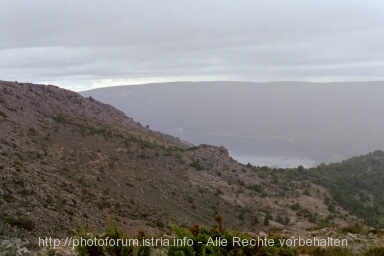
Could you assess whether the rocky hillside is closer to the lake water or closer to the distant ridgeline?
the distant ridgeline

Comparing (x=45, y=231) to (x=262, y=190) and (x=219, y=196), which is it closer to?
(x=219, y=196)

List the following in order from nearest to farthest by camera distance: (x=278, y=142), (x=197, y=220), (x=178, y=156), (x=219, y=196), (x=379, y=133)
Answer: (x=197, y=220) < (x=219, y=196) < (x=178, y=156) < (x=379, y=133) < (x=278, y=142)

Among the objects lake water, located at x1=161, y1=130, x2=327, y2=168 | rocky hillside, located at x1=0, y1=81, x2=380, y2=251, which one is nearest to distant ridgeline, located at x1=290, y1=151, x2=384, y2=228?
rocky hillside, located at x1=0, y1=81, x2=380, y2=251

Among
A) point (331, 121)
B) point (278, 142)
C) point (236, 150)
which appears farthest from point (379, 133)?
point (236, 150)

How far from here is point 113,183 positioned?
20.0 meters

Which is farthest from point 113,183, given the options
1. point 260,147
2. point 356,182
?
point 260,147

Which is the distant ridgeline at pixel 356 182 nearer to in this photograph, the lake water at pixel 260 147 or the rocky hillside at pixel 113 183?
the rocky hillside at pixel 113 183

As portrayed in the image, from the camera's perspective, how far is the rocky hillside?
13141 mm

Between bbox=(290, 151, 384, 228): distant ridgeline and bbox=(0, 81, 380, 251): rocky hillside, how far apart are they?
31.2 inches

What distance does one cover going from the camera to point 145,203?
59.4 feet

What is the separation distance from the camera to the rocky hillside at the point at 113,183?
13.1 m

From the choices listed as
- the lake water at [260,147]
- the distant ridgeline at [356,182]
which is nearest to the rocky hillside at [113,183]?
the distant ridgeline at [356,182]

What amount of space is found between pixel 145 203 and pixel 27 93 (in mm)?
17296

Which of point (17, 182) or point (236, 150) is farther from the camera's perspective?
point (236, 150)
